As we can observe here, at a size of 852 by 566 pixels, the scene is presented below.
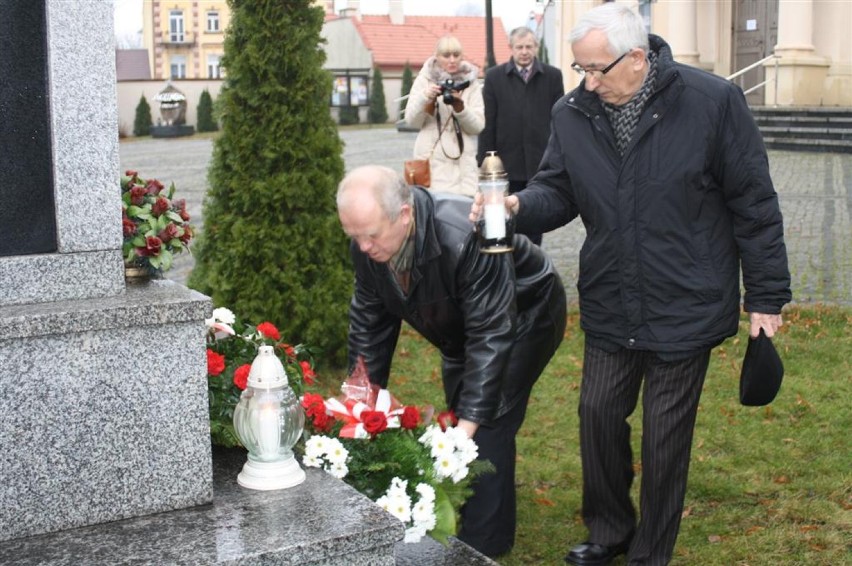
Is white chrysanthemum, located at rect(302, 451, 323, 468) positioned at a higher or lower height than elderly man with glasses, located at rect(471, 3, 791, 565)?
lower

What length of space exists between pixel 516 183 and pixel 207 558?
6.00 metres

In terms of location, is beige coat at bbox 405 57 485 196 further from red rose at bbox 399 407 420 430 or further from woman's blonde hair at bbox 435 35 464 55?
red rose at bbox 399 407 420 430

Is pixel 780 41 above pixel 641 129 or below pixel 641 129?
above

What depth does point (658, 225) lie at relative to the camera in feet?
12.6

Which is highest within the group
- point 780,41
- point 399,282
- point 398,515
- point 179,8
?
point 179,8

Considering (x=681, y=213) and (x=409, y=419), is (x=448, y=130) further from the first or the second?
(x=409, y=419)

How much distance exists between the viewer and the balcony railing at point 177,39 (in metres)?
76.2

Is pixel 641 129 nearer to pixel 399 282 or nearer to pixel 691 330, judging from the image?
pixel 691 330

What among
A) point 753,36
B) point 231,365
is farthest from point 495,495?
point 753,36

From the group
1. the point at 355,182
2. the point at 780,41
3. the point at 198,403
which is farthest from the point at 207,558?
the point at 780,41

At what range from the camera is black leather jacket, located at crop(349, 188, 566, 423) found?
386 cm

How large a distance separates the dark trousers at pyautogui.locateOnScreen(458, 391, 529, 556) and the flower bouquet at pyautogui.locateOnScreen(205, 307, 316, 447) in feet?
2.34

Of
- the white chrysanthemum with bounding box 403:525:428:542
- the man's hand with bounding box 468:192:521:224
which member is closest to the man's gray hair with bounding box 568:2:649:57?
the man's hand with bounding box 468:192:521:224

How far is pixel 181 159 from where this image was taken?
25750 millimetres
